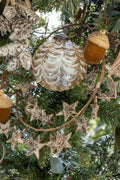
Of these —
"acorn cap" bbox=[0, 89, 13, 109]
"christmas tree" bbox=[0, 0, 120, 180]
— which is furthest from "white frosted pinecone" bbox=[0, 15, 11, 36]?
A: "acorn cap" bbox=[0, 89, 13, 109]

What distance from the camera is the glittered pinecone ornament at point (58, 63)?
0.33 meters

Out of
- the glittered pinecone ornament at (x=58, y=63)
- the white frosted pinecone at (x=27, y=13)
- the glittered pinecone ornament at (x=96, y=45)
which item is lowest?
the glittered pinecone ornament at (x=58, y=63)

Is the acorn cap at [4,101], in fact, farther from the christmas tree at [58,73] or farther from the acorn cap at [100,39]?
the acorn cap at [100,39]

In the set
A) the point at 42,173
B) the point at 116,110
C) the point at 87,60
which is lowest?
the point at 42,173

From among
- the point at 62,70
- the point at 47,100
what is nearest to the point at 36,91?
the point at 47,100

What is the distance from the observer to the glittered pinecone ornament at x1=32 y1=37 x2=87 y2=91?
1.09 ft

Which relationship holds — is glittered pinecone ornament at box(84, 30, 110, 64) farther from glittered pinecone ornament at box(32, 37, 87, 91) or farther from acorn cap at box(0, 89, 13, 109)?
acorn cap at box(0, 89, 13, 109)

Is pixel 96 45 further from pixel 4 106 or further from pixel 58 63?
pixel 4 106

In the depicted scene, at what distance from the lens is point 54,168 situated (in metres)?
0.44

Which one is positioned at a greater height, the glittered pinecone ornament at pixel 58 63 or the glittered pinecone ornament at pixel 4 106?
the glittered pinecone ornament at pixel 58 63

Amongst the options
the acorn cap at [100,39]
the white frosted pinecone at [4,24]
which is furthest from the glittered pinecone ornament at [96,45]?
the white frosted pinecone at [4,24]

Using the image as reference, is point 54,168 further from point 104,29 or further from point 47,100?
point 104,29

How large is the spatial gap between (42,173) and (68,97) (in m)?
0.19

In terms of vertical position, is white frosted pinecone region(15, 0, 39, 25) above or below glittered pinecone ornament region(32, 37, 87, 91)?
above
